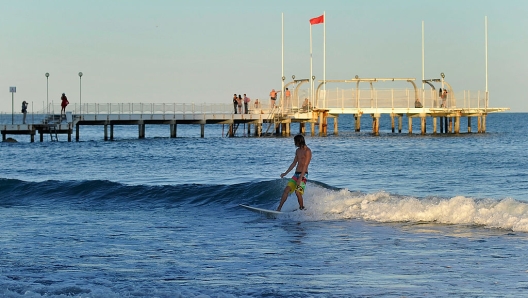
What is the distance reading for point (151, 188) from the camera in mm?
22422

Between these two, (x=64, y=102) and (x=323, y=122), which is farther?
(x=323, y=122)

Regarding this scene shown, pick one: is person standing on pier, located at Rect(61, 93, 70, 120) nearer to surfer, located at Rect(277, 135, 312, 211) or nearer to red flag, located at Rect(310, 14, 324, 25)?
red flag, located at Rect(310, 14, 324, 25)

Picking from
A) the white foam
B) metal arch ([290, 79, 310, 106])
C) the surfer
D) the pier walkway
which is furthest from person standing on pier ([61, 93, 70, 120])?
the surfer

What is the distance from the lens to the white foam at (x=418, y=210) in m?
14.5

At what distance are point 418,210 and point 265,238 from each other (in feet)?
12.4

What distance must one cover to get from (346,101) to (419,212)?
37828mm

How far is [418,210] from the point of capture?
51.8 feet

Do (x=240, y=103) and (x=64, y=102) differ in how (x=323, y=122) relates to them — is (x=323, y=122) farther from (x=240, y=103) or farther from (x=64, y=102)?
(x=64, y=102)

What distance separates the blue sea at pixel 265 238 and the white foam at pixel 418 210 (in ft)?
0.10

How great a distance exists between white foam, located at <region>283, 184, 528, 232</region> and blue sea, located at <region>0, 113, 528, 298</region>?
0.10 ft

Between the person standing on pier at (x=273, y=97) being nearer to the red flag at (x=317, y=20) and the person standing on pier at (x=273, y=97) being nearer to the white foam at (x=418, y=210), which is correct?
the red flag at (x=317, y=20)

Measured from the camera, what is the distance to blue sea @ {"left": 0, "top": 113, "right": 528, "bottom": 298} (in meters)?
9.66

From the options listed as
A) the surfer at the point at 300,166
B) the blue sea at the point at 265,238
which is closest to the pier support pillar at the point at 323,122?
the blue sea at the point at 265,238

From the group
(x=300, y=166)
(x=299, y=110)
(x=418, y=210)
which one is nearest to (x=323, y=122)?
(x=299, y=110)
